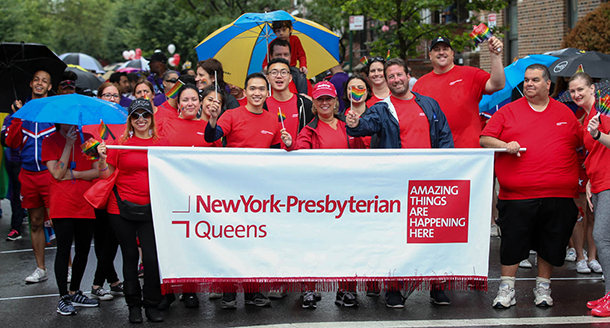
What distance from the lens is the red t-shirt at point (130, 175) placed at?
18.5ft

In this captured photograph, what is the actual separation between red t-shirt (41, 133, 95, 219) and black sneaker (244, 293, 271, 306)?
63.1 inches

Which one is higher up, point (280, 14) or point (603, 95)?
point (280, 14)

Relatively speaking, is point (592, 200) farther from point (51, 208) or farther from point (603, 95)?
point (51, 208)

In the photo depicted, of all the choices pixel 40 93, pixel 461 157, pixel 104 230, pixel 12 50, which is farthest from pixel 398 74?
pixel 12 50

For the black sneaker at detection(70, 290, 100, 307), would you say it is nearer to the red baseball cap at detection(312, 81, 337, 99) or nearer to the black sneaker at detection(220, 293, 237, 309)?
the black sneaker at detection(220, 293, 237, 309)

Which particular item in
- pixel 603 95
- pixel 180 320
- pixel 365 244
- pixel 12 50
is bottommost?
pixel 180 320

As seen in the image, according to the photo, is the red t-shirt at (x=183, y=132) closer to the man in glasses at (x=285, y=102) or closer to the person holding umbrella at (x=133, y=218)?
the person holding umbrella at (x=133, y=218)

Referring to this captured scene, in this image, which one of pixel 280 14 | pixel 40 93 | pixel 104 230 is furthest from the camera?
pixel 280 14

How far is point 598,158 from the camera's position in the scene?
567 cm

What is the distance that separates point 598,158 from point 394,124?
1731mm

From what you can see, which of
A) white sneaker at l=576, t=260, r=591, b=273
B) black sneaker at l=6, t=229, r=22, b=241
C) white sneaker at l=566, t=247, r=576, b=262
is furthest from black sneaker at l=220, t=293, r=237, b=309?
black sneaker at l=6, t=229, r=22, b=241

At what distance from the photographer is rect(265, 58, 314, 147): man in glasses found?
6438mm

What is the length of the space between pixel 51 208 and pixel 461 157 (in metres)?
3.65

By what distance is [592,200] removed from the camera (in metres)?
5.92
